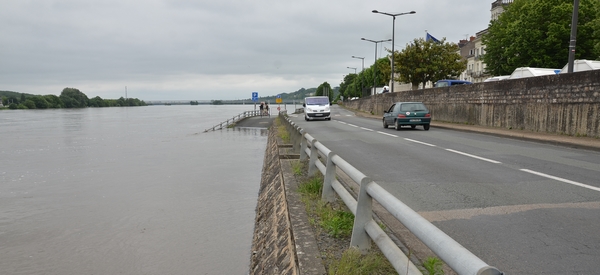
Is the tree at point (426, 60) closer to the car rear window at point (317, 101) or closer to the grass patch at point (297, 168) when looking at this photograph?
the car rear window at point (317, 101)

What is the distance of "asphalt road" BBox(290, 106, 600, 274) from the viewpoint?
4258mm

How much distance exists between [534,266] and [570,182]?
14.8 ft

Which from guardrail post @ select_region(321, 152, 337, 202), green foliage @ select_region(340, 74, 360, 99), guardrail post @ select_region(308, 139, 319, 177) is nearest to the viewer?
guardrail post @ select_region(321, 152, 337, 202)

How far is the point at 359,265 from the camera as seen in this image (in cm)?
356

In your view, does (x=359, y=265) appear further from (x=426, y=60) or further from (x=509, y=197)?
(x=426, y=60)

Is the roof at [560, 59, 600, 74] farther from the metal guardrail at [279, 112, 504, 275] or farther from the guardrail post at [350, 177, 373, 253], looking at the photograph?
the guardrail post at [350, 177, 373, 253]

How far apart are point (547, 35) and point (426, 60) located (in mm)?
11772

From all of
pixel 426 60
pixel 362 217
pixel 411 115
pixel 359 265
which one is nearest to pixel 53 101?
pixel 426 60

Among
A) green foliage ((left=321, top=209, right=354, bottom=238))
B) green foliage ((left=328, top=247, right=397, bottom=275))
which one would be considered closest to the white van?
green foliage ((left=321, top=209, right=354, bottom=238))

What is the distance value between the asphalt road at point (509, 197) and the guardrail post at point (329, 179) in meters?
1.16

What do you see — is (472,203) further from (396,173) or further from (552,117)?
(552,117)

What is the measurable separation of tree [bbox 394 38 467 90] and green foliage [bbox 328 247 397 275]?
48.5m

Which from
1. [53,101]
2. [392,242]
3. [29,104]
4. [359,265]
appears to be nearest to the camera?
[392,242]

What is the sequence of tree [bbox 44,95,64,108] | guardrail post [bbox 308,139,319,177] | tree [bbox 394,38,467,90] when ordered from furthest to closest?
tree [bbox 44,95,64,108]
tree [bbox 394,38,467,90]
guardrail post [bbox 308,139,319,177]
